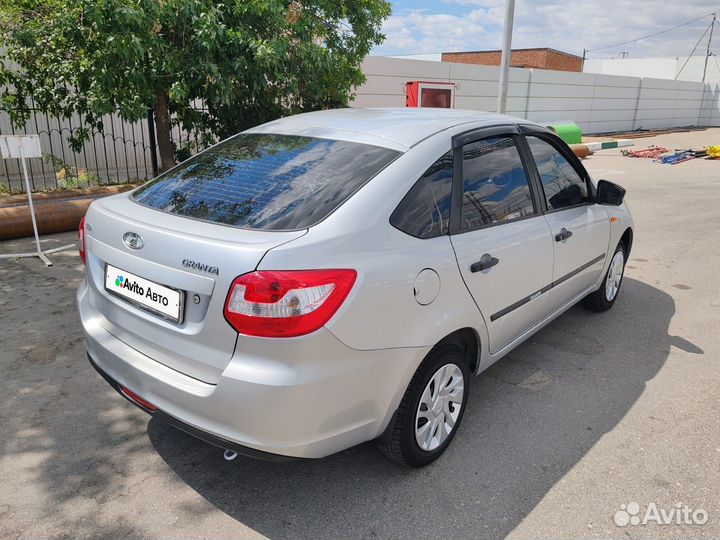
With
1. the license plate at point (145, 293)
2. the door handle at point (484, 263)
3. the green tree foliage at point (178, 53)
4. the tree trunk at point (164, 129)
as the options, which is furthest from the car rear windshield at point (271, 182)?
the tree trunk at point (164, 129)

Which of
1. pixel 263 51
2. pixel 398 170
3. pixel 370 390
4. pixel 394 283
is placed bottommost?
pixel 370 390

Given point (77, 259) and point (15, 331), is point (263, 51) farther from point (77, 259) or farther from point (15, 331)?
point (15, 331)

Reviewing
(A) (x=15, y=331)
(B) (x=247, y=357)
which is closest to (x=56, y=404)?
(A) (x=15, y=331)

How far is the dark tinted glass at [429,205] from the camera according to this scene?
248cm

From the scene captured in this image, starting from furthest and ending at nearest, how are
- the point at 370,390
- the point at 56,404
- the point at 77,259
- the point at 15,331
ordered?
the point at 77,259, the point at 15,331, the point at 56,404, the point at 370,390

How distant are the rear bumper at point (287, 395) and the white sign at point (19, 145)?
14.1 feet

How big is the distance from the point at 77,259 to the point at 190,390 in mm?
4449

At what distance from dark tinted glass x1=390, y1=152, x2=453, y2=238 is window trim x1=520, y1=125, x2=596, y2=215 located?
0.89m

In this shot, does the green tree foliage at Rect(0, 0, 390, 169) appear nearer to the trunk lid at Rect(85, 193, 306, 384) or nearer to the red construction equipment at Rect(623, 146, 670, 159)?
the trunk lid at Rect(85, 193, 306, 384)

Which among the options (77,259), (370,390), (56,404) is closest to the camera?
(370,390)

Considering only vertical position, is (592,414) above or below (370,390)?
below

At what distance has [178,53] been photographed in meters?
6.40

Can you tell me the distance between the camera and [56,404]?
10.6ft

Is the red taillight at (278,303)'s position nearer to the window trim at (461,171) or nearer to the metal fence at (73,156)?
the window trim at (461,171)
